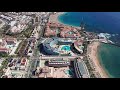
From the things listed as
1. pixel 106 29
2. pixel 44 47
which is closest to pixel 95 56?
pixel 106 29

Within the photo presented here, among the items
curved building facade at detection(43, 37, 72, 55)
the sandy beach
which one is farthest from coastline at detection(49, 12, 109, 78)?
curved building facade at detection(43, 37, 72, 55)

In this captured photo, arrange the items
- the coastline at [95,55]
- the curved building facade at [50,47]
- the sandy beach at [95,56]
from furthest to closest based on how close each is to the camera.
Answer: the curved building facade at [50,47]
the sandy beach at [95,56]
the coastline at [95,55]

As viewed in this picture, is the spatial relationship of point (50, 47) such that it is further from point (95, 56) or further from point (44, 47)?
point (95, 56)

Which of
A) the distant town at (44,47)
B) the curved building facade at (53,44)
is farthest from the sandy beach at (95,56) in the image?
the curved building facade at (53,44)

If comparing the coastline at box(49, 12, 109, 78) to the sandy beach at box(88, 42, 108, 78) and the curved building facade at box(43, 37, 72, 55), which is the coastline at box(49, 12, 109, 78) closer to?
the sandy beach at box(88, 42, 108, 78)

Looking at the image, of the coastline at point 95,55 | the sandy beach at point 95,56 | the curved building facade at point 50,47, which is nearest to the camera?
the coastline at point 95,55

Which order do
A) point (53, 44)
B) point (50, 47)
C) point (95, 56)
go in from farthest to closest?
point (53, 44) → point (50, 47) → point (95, 56)

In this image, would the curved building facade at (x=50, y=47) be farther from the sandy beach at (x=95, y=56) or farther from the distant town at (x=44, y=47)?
the sandy beach at (x=95, y=56)

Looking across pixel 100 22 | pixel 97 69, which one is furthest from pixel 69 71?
pixel 100 22
